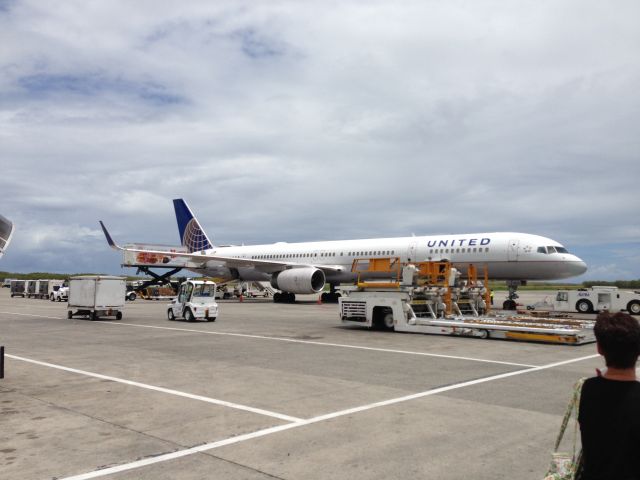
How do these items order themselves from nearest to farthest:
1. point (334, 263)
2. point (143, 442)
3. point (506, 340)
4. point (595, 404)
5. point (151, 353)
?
1. point (595, 404)
2. point (143, 442)
3. point (151, 353)
4. point (506, 340)
5. point (334, 263)

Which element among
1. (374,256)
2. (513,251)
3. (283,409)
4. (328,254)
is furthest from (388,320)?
(328,254)

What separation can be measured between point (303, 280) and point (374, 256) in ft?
16.0

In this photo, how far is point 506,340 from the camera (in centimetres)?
1628

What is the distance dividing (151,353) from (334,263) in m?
25.1

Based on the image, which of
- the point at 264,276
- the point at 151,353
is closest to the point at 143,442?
the point at 151,353

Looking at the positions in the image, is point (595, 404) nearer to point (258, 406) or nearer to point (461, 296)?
point (258, 406)

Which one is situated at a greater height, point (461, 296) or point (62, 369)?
point (461, 296)

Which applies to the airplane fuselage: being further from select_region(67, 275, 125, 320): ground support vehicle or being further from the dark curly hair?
the dark curly hair

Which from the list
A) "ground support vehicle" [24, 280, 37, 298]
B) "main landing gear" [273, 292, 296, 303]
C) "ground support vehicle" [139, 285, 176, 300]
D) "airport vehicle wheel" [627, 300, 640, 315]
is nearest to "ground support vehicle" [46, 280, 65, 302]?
"ground support vehicle" [24, 280, 37, 298]

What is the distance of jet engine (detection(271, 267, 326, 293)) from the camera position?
33094 millimetres

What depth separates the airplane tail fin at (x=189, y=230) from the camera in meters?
49.9

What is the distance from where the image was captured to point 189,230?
5072cm

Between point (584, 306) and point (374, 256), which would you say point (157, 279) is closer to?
point (374, 256)

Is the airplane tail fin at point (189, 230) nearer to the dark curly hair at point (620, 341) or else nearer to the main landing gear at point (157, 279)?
the main landing gear at point (157, 279)
